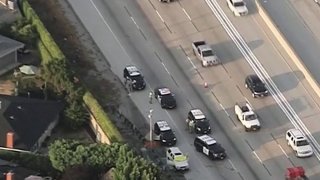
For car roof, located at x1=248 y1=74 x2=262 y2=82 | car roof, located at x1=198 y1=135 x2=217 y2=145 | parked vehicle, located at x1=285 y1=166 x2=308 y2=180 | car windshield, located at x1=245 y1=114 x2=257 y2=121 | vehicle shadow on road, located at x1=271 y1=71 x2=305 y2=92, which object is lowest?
parked vehicle, located at x1=285 y1=166 x2=308 y2=180

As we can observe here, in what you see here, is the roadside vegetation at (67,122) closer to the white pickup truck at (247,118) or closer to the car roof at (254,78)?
the white pickup truck at (247,118)

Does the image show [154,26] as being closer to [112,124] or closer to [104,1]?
[104,1]

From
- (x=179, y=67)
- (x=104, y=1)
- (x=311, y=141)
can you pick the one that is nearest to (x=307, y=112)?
(x=311, y=141)

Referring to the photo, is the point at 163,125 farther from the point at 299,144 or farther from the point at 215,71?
the point at 299,144

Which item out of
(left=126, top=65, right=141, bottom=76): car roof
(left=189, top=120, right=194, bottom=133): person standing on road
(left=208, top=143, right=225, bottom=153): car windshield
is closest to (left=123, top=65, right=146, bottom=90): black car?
(left=126, top=65, right=141, bottom=76): car roof

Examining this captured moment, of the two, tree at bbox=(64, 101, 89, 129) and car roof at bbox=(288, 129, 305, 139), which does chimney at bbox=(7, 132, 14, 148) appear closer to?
tree at bbox=(64, 101, 89, 129)

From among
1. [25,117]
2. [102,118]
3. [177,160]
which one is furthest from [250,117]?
[25,117]

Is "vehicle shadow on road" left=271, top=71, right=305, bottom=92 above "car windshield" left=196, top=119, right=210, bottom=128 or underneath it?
underneath
